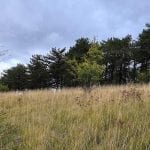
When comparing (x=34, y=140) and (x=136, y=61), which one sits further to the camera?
(x=136, y=61)

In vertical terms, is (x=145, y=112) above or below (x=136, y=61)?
below

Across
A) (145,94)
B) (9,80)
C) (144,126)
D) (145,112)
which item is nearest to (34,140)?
(144,126)

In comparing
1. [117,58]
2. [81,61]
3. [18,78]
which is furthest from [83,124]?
[18,78]

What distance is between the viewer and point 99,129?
23.2ft

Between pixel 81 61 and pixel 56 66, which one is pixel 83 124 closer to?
pixel 81 61

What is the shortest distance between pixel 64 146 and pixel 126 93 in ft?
13.2

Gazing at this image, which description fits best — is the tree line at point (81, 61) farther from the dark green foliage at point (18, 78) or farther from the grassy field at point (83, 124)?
the grassy field at point (83, 124)

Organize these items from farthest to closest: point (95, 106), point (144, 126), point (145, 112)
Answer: point (95, 106), point (145, 112), point (144, 126)

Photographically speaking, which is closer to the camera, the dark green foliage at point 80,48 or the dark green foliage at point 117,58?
the dark green foliage at point 117,58

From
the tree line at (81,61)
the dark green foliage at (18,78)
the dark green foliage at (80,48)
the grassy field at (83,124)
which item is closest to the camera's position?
the grassy field at (83,124)

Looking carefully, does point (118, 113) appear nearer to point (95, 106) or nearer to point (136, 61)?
point (95, 106)

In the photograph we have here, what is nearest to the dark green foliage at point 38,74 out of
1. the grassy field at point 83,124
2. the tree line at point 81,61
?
the tree line at point 81,61

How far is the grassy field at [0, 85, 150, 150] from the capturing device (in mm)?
6316

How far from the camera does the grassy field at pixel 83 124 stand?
Result: 20.7ft
